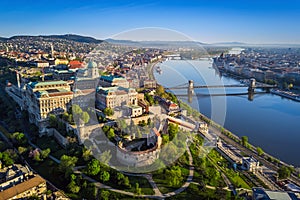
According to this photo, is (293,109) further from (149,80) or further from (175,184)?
(175,184)

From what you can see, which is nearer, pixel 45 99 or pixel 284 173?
pixel 284 173

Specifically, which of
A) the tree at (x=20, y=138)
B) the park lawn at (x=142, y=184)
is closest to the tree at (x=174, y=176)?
the park lawn at (x=142, y=184)

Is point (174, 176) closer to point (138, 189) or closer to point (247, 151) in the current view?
point (138, 189)

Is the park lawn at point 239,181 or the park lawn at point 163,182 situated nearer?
the park lawn at point 163,182

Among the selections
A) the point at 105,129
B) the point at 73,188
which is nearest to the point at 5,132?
the point at 105,129

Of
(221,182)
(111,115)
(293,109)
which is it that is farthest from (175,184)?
(293,109)

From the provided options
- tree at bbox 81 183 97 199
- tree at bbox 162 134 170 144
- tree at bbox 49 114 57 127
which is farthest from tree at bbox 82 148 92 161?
tree at bbox 49 114 57 127

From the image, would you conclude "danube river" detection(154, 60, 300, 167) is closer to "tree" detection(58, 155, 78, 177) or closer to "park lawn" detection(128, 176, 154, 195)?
"park lawn" detection(128, 176, 154, 195)

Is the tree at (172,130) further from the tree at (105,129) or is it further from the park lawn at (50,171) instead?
Result: the park lawn at (50,171)
